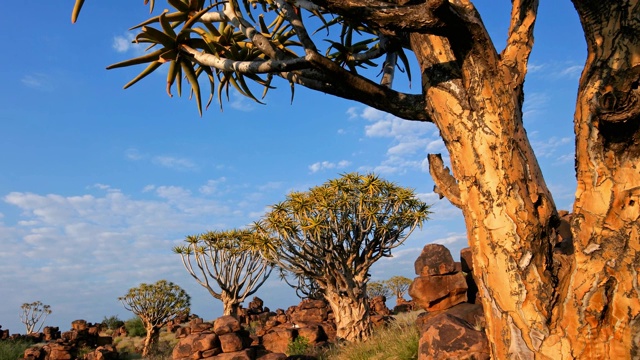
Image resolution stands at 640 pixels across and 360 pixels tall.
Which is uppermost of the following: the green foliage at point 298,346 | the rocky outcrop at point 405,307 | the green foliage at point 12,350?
the green foliage at point 12,350

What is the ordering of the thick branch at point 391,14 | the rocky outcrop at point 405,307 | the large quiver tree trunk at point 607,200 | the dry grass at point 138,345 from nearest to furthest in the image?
the large quiver tree trunk at point 607,200 < the thick branch at point 391,14 < the dry grass at point 138,345 < the rocky outcrop at point 405,307

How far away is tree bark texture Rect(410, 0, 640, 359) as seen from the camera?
3.52 metres

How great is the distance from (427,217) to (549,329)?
13.2m

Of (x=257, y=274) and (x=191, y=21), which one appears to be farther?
(x=257, y=274)

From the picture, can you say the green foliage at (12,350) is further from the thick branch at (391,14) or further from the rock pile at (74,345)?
the thick branch at (391,14)

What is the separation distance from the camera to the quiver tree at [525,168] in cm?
353

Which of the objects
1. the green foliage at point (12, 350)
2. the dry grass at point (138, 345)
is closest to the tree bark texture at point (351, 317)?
the dry grass at point (138, 345)

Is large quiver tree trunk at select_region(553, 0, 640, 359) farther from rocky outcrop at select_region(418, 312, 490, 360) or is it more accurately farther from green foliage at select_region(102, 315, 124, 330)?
green foliage at select_region(102, 315, 124, 330)

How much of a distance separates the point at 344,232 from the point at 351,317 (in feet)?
8.79

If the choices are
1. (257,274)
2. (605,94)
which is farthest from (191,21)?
(257,274)

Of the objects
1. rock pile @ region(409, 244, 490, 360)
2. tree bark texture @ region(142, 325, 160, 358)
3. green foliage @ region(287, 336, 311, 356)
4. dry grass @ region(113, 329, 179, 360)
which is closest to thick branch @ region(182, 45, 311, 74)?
rock pile @ region(409, 244, 490, 360)

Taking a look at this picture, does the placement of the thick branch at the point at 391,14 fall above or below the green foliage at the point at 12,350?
above

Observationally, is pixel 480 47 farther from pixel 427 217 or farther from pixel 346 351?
pixel 427 217

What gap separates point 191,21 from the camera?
24.7 ft
